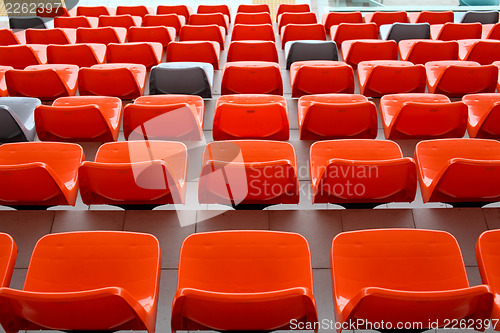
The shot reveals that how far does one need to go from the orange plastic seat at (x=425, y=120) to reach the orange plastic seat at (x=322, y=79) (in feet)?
1.83

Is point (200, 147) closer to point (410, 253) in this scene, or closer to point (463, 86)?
point (410, 253)

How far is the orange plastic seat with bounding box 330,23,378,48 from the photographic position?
Answer: 17.8ft

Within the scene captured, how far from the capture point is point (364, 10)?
736 centimetres

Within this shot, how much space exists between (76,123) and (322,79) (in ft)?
6.66

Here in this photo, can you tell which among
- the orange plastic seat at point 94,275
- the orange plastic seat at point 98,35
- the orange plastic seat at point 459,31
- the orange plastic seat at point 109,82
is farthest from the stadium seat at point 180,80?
the orange plastic seat at point 459,31

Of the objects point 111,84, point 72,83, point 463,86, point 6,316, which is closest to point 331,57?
point 463,86

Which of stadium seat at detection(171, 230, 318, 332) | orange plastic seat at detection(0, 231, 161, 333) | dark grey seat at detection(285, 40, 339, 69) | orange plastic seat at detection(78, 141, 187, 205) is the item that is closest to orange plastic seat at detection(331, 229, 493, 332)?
stadium seat at detection(171, 230, 318, 332)

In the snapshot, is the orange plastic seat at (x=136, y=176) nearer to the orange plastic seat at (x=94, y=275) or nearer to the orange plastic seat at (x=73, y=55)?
the orange plastic seat at (x=94, y=275)

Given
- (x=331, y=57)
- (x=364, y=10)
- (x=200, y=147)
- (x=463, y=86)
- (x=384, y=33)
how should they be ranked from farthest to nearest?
(x=364, y=10) < (x=384, y=33) < (x=331, y=57) < (x=463, y=86) < (x=200, y=147)

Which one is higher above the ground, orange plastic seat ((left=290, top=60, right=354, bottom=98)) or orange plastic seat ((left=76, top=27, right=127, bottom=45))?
orange plastic seat ((left=290, top=60, right=354, bottom=98))

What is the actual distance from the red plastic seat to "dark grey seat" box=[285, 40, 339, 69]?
6.20ft

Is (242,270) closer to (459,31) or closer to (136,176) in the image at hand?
(136,176)

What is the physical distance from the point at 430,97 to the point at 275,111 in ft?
4.32

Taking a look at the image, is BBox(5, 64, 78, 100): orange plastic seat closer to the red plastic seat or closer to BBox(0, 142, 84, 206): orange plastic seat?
BBox(0, 142, 84, 206): orange plastic seat
